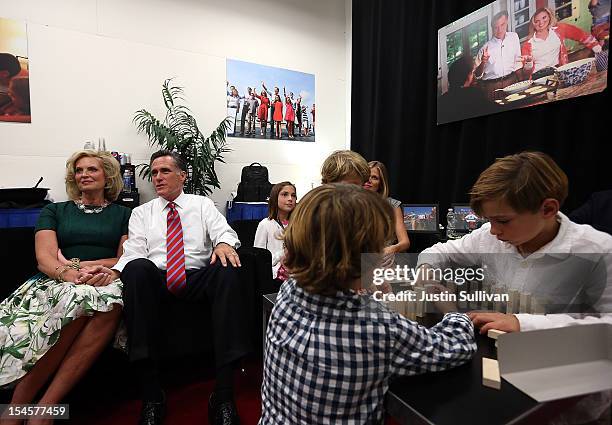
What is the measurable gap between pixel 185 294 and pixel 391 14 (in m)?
3.93

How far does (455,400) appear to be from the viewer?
0.62m

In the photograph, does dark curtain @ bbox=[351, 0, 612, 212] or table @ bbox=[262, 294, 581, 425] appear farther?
dark curtain @ bbox=[351, 0, 612, 212]

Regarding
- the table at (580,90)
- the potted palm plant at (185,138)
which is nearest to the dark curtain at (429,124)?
the table at (580,90)

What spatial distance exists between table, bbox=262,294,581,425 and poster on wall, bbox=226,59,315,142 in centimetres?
399

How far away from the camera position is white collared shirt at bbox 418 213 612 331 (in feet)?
2.81

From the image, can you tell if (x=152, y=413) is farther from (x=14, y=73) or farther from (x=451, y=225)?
(x=14, y=73)

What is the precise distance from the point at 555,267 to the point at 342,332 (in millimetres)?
657

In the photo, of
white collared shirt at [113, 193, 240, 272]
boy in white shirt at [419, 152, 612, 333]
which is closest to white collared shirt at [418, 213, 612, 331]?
boy in white shirt at [419, 152, 612, 333]

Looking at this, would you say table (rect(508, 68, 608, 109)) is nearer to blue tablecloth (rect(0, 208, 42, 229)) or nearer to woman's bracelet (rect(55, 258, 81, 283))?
woman's bracelet (rect(55, 258, 81, 283))

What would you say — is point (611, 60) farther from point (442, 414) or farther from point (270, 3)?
point (270, 3)

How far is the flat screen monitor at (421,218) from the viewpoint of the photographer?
303cm

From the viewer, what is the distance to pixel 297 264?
31.4 inches

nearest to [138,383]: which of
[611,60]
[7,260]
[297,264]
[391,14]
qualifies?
[7,260]

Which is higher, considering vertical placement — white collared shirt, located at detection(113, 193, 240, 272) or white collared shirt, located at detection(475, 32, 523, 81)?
white collared shirt, located at detection(475, 32, 523, 81)
